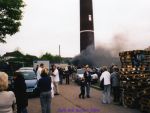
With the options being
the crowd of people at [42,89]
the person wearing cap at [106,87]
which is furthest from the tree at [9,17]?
the person wearing cap at [106,87]

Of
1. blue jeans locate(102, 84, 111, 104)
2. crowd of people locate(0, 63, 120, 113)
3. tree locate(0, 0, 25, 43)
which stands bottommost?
blue jeans locate(102, 84, 111, 104)

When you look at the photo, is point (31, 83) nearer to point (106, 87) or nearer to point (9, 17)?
point (106, 87)

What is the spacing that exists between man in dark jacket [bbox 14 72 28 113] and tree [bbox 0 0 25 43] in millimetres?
29761

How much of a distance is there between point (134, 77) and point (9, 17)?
2777 centimetres

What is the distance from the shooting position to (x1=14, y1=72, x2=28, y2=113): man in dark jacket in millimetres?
12062

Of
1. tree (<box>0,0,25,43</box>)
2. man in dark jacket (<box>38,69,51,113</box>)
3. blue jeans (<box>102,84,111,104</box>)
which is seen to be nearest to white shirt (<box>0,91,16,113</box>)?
man in dark jacket (<box>38,69,51,113</box>)

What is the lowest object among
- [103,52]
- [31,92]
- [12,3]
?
[31,92]

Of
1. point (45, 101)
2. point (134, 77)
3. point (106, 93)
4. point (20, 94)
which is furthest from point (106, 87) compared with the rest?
point (20, 94)

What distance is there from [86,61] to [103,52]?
3196mm

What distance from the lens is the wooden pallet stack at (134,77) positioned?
17.3 meters

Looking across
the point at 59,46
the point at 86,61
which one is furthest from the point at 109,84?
the point at 59,46

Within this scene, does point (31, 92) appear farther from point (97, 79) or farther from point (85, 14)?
point (85, 14)

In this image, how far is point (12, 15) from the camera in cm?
4284

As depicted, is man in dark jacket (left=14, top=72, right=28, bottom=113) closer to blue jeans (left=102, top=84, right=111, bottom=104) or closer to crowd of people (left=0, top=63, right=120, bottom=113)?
crowd of people (left=0, top=63, right=120, bottom=113)
